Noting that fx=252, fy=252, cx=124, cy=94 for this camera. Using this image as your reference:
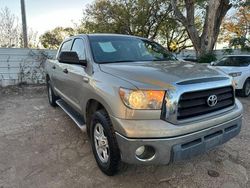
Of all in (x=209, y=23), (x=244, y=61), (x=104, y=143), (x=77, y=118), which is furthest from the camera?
(x=209, y=23)

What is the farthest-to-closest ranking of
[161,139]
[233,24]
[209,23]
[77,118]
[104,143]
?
[233,24], [209,23], [77,118], [104,143], [161,139]

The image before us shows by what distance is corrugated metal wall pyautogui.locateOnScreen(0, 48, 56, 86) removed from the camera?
938 cm

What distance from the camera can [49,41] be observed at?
29.7 meters

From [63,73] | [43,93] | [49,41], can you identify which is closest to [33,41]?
[43,93]

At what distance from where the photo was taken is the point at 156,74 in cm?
279

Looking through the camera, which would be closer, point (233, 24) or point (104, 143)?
point (104, 143)

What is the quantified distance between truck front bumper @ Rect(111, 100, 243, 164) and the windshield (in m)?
1.25

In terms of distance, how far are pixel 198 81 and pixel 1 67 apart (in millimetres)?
8597

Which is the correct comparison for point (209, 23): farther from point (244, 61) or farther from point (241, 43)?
point (244, 61)

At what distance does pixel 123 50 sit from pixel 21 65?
6997 millimetres

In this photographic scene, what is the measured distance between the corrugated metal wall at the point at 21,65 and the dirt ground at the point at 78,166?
199 inches

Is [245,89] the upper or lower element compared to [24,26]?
lower

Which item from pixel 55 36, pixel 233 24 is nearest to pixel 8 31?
pixel 55 36

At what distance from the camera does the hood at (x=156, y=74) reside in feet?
8.53
